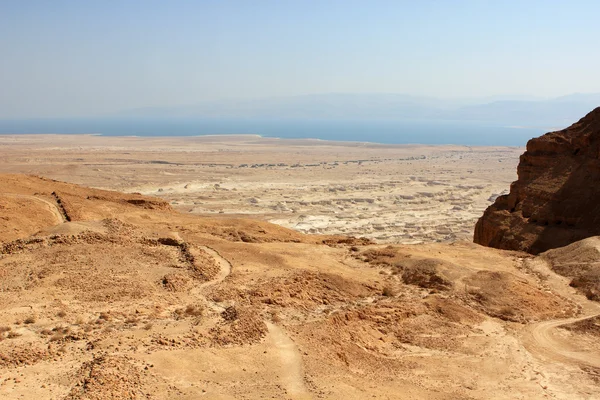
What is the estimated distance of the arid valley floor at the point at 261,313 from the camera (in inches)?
459

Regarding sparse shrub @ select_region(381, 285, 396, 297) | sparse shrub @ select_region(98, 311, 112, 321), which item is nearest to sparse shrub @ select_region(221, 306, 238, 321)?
sparse shrub @ select_region(98, 311, 112, 321)

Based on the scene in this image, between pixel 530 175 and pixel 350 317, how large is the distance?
22.9 meters

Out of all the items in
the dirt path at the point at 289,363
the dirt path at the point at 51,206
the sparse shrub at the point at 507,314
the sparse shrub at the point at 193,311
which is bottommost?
the sparse shrub at the point at 507,314

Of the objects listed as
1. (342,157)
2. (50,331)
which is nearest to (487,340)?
(50,331)

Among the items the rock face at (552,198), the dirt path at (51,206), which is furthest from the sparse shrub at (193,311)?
the rock face at (552,198)

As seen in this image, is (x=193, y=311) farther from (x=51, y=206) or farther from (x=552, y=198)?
(x=552, y=198)

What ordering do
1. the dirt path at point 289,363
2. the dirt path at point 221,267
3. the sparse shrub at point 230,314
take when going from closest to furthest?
the dirt path at point 289,363 < the sparse shrub at point 230,314 < the dirt path at point 221,267

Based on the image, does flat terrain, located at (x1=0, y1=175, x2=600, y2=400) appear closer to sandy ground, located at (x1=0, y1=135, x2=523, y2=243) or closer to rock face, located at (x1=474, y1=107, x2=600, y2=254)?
rock face, located at (x1=474, y1=107, x2=600, y2=254)

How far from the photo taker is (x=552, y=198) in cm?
3052

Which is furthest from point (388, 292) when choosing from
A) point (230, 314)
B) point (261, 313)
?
point (230, 314)

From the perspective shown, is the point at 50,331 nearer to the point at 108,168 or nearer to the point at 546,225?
the point at 546,225

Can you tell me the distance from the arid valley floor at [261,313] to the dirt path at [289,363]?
0.16 feet

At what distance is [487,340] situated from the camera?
16.5 metres

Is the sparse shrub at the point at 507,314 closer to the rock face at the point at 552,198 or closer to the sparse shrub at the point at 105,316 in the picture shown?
the rock face at the point at 552,198
